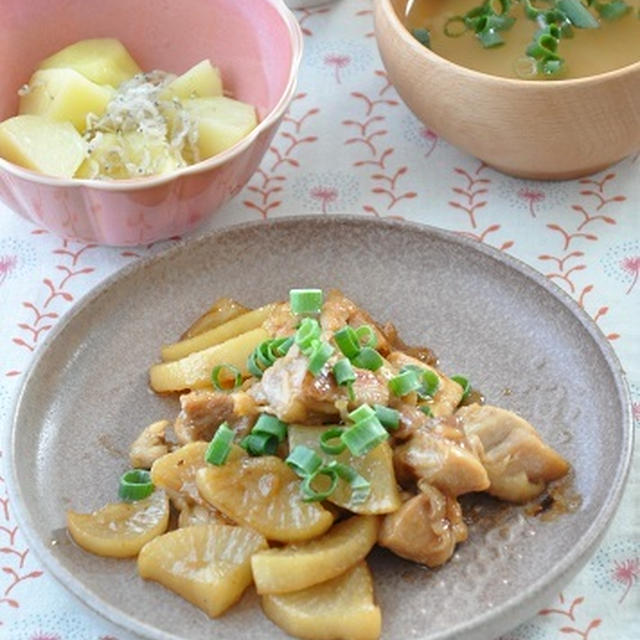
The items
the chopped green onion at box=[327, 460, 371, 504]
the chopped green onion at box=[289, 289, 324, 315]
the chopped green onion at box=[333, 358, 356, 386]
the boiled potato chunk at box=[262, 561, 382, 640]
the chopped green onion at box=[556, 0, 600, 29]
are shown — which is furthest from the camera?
the chopped green onion at box=[556, 0, 600, 29]

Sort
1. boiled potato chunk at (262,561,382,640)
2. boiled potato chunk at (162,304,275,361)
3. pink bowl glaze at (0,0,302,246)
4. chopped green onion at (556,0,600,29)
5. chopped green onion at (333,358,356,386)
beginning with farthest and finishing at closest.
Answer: chopped green onion at (556,0,600,29)
pink bowl glaze at (0,0,302,246)
boiled potato chunk at (162,304,275,361)
chopped green onion at (333,358,356,386)
boiled potato chunk at (262,561,382,640)

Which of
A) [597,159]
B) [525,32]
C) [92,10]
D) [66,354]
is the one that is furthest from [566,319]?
[92,10]

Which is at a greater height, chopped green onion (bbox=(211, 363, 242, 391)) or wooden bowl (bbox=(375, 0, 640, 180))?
wooden bowl (bbox=(375, 0, 640, 180))

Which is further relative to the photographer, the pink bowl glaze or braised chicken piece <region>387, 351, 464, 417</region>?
the pink bowl glaze

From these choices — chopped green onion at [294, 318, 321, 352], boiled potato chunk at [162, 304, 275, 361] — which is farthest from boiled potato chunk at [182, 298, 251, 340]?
chopped green onion at [294, 318, 321, 352]

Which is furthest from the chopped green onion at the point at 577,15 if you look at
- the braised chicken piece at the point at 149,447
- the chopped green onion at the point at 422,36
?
the braised chicken piece at the point at 149,447

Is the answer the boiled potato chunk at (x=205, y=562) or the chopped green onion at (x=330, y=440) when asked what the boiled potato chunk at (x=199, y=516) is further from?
the chopped green onion at (x=330, y=440)

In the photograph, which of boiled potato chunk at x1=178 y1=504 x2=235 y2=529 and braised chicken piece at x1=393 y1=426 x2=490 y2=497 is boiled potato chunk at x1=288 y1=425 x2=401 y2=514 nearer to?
braised chicken piece at x1=393 y1=426 x2=490 y2=497
